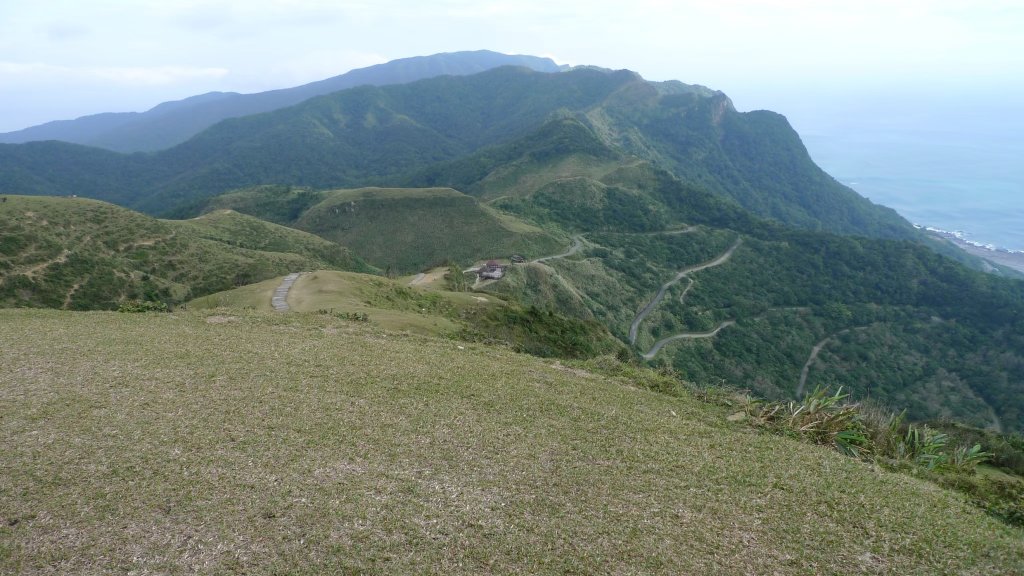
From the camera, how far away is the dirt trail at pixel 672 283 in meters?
74.9

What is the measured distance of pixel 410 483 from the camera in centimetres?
1196

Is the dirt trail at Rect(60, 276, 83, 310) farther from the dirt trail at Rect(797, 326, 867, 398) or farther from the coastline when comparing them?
the coastline

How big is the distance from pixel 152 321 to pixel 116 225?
4029cm

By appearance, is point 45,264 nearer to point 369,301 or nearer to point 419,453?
point 369,301

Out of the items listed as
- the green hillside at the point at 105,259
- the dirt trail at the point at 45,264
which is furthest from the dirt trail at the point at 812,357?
the dirt trail at the point at 45,264

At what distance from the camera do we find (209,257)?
2148 inches

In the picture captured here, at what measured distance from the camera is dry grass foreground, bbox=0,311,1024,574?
998cm

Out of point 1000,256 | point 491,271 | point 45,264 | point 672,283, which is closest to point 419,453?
point 45,264

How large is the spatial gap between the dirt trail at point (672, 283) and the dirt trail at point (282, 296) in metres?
47.0

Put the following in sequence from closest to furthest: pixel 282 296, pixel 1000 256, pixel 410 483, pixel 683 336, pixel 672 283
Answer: pixel 410 483, pixel 282 296, pixel 683 336, pixel 672 283, pixel 1000 256

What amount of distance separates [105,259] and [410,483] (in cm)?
4921

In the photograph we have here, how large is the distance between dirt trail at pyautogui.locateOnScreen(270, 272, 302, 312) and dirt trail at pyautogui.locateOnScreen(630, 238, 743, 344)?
46986 mm

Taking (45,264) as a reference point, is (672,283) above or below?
below

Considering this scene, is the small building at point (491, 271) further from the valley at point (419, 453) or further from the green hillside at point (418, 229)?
the valley at point (419, 453)
